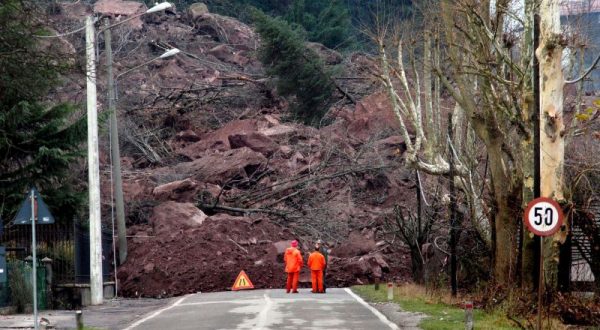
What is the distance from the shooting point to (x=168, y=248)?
3909 centimetres

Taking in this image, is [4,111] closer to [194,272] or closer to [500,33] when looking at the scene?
[194,272]

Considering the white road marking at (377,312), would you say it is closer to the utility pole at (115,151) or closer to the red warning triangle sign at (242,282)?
the red warning triangle sign at (242,282)

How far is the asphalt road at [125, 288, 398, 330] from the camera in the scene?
20.2m

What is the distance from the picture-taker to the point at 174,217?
1626 inches

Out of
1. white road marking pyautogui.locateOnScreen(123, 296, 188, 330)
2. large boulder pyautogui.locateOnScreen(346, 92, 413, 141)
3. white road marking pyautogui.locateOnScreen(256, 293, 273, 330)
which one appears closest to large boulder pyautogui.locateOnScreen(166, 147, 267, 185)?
large boulder pyautogui.locateOnScreen(346, 92, 413, 141)

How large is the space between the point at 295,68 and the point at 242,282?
21.9 m

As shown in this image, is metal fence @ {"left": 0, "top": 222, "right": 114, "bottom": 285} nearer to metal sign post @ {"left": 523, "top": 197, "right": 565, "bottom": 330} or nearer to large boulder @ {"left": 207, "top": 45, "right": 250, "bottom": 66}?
metal sign post @ {"left": 523, "top": 197, "right": 565, "bottom": 330}

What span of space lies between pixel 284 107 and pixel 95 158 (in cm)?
3000

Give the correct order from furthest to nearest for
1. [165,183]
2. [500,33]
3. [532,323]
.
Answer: [165,183]
[500,33]
[532,323]

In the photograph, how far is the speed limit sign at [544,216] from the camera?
16609 mm

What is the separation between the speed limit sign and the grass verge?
2.86 m

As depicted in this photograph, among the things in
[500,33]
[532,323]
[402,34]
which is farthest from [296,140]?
[532,323]

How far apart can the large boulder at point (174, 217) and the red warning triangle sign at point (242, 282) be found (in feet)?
14.8

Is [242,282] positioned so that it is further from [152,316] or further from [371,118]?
[371,118]
